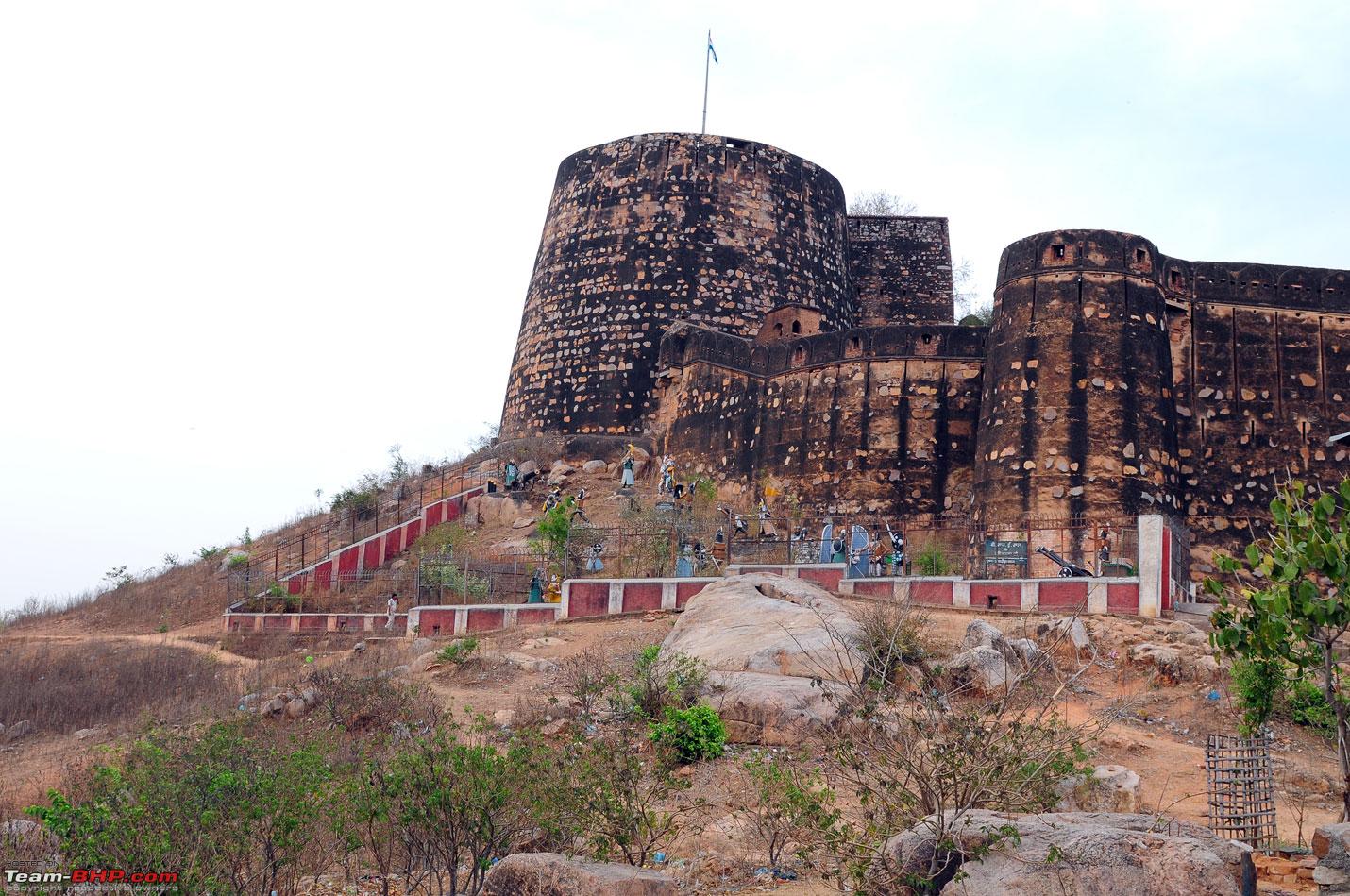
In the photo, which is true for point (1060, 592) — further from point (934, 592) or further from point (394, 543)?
point (394, 543)

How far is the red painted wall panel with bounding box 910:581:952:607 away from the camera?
559 inches

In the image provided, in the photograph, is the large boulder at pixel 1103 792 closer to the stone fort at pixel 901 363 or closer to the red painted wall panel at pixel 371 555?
the stone fort at pixel 901 363

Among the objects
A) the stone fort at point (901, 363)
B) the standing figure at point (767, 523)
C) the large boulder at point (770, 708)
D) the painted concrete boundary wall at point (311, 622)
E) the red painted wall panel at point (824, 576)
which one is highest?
the stone fort at point (901, 363)

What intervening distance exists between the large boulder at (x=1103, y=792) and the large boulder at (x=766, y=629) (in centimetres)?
214

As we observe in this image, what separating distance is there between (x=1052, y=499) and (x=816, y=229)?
1097cm

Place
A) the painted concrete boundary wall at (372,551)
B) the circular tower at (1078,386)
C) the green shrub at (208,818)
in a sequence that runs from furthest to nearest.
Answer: the painted concrete boundary wall at (372,551) < the circular tower at (1078,386) < the green shrub at (208,818)

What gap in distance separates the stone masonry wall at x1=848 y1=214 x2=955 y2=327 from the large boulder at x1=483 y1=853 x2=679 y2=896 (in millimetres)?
21105

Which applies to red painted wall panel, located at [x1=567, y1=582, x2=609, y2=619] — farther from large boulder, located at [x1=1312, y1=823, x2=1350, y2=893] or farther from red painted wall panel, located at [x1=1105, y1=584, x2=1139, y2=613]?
large boulder, located at [x1=1312, y1=823, x2=1350, y2=893]

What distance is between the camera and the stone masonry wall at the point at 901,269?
87.2ft

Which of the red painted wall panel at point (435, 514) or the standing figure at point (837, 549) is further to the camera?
the red painted wall panel at point (435, 514)

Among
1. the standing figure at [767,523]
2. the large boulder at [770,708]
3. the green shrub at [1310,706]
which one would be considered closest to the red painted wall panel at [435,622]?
the standing figure at [767,523]

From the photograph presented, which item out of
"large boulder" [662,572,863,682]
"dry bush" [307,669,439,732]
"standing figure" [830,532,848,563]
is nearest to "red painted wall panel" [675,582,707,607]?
"large boulder" [662,572,863,682]

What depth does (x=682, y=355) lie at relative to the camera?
852 inches

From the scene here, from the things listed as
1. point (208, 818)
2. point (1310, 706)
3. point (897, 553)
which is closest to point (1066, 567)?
point (897, 553)
